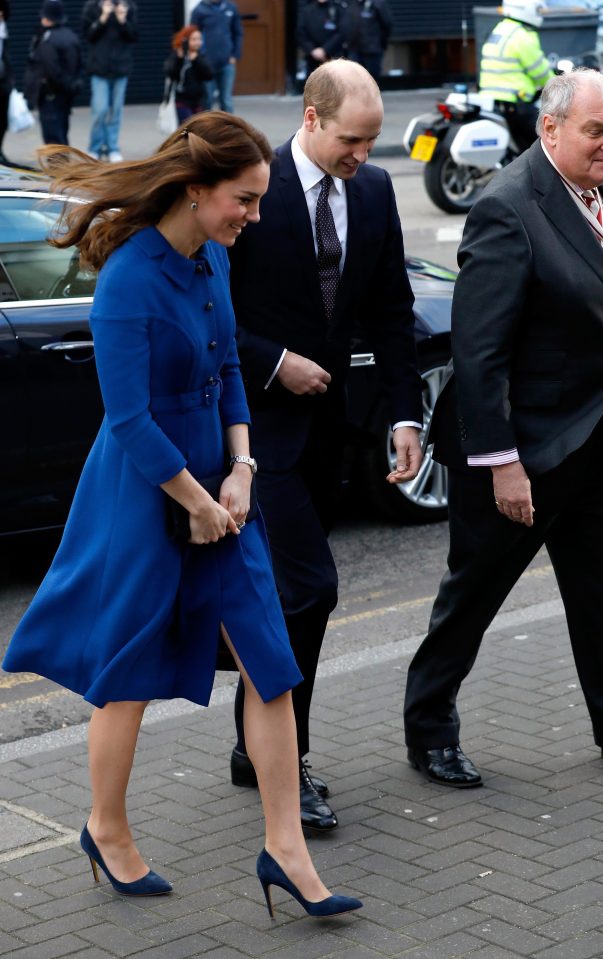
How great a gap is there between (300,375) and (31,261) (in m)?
2.56

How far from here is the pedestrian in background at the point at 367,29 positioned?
800 inches

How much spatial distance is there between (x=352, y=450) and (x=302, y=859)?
363 centimetres

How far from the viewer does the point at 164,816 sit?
423cm

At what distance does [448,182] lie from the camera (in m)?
15.7

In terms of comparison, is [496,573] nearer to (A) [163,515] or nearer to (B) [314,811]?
(B) [314,811]

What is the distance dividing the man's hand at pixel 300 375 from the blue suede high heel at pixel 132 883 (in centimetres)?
119

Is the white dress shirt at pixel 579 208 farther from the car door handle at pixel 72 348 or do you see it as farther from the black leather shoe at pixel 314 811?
the car door handle at pixel 72 348

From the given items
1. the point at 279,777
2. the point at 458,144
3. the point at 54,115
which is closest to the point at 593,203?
the point at 279,777

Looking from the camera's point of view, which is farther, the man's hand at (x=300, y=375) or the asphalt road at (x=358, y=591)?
the asphalt road at (x=358, y=591)

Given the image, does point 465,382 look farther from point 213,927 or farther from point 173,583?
point 213,927

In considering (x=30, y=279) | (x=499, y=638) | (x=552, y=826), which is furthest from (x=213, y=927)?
(x=30, y=279)

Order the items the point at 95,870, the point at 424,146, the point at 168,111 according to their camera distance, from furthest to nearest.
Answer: the point at 168,111 < the point at 424,146 < the point at 95,870

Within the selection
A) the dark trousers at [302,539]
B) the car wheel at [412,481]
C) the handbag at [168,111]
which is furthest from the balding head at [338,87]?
the handbag at [168,111]

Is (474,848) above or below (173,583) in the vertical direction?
below
